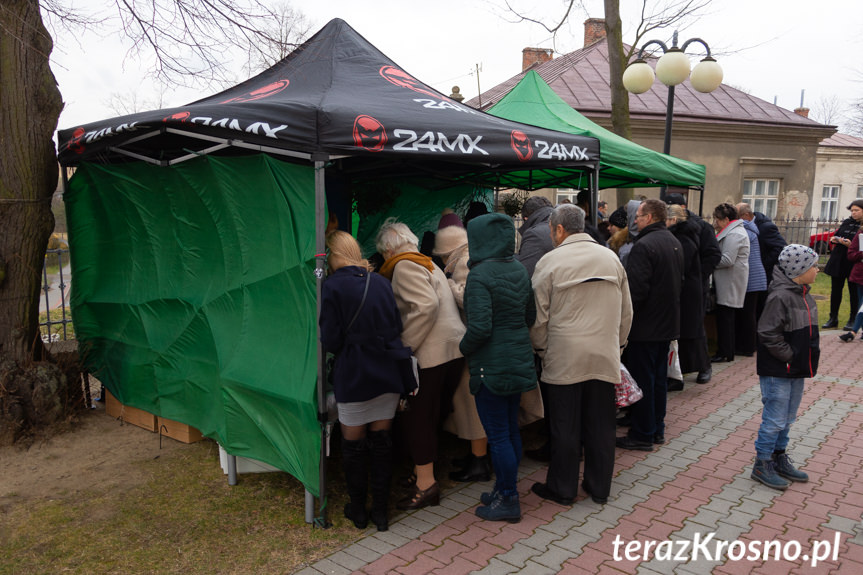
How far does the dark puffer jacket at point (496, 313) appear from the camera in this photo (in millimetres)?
3334

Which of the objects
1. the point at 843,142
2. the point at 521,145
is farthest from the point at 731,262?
the point at 843,142

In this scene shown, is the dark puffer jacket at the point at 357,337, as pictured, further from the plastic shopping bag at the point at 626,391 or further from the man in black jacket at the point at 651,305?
the man in black jacket at the point at 651,305

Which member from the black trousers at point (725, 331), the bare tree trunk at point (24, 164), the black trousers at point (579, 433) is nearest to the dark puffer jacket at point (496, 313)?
the black trousers at point (579, 433)

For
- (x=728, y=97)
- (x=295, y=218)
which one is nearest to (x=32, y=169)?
(x=295, y=218)

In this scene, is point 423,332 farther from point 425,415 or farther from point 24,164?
point 24,164

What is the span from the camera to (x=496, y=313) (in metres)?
3.36

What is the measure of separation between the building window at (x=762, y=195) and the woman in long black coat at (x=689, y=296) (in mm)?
16460

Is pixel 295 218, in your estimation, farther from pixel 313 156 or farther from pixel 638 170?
pixel 638 170

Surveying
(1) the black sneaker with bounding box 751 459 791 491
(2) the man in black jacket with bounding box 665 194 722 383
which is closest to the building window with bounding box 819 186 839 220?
(2) the man in black jacket with bounding box 665 194 722 383

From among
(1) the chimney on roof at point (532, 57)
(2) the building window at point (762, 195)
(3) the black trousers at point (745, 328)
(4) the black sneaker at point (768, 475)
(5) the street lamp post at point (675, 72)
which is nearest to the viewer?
(4) the black sneaker at point (768, 475)

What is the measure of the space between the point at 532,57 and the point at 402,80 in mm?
23316

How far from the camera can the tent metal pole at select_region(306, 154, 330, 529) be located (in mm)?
3285

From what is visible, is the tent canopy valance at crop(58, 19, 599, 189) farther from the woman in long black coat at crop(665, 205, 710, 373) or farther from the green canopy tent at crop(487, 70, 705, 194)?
the woman in long black coat at crop(665, 205, 710, 373)

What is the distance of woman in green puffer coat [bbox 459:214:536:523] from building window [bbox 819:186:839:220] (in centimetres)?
3256
